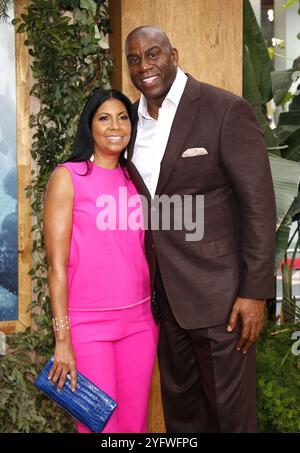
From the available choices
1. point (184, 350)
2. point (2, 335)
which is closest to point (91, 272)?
point (184, 350)

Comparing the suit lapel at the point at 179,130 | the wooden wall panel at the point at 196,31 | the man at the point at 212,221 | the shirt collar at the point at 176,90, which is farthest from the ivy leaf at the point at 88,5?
the suit lapel at the point at 179,130

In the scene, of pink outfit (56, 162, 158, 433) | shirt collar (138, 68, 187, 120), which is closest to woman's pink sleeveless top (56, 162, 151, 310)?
pink outfit (56, 162, 158, 433)

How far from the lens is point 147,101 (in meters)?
2.56

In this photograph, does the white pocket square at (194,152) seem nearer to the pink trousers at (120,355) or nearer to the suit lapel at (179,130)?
the suit lapel at (179,130)

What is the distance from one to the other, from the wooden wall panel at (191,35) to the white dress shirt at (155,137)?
645 millimetres

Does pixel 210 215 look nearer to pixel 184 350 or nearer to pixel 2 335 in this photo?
pixel 184 350

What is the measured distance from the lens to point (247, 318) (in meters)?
2.38

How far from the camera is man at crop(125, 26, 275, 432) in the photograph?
2311 millimetres

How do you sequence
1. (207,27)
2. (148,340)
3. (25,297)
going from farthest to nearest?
(25,297)
(207,27)
(148,340)

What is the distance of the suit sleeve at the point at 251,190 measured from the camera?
2.29m

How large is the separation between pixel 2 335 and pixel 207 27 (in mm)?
1983

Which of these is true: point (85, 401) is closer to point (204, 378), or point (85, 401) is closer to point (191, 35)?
point (204, 378)

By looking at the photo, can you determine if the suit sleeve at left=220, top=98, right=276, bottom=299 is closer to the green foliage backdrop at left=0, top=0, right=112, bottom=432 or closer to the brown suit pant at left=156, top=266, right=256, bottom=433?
the brown suit pant at left=156, top=266, right=256, bottom=433

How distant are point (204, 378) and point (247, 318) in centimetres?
33
